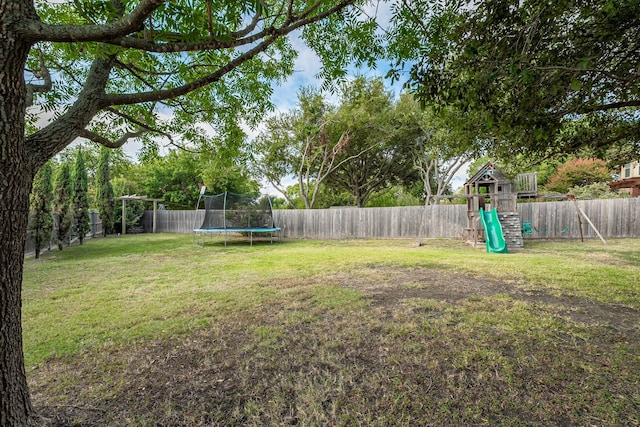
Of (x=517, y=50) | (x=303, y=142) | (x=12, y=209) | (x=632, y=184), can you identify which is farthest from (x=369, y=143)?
(x=12, y=209)

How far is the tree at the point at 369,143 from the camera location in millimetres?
14742

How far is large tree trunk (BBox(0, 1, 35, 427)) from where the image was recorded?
3.76 ft

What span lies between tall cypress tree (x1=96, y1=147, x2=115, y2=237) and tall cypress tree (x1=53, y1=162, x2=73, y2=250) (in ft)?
15.3

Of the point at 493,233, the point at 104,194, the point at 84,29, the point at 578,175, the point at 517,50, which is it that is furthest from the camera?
the point at 578,175

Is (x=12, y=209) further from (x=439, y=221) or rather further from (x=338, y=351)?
(x=439, y=221)

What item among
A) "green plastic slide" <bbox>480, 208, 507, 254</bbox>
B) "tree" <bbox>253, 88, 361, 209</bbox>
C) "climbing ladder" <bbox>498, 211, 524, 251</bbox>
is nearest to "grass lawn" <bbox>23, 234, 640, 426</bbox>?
"green plastic slide" <bbox>480, 208, 507, 254</bbox>

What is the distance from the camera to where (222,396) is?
174cm

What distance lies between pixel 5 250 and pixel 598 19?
424 cm

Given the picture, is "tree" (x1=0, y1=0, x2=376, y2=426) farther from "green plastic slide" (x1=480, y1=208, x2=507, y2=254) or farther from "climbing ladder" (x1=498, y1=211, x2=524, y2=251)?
"climbing ladder" (x1=498, y1=211, x2=524, y2=251)

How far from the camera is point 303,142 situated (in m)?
16.5

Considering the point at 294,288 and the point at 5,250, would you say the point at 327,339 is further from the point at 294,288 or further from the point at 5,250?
the point at 5,250

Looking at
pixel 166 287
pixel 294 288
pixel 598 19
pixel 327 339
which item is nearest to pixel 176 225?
pixel 166 287

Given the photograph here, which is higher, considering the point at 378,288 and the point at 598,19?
the point at 598,19

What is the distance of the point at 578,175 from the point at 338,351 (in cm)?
2344
